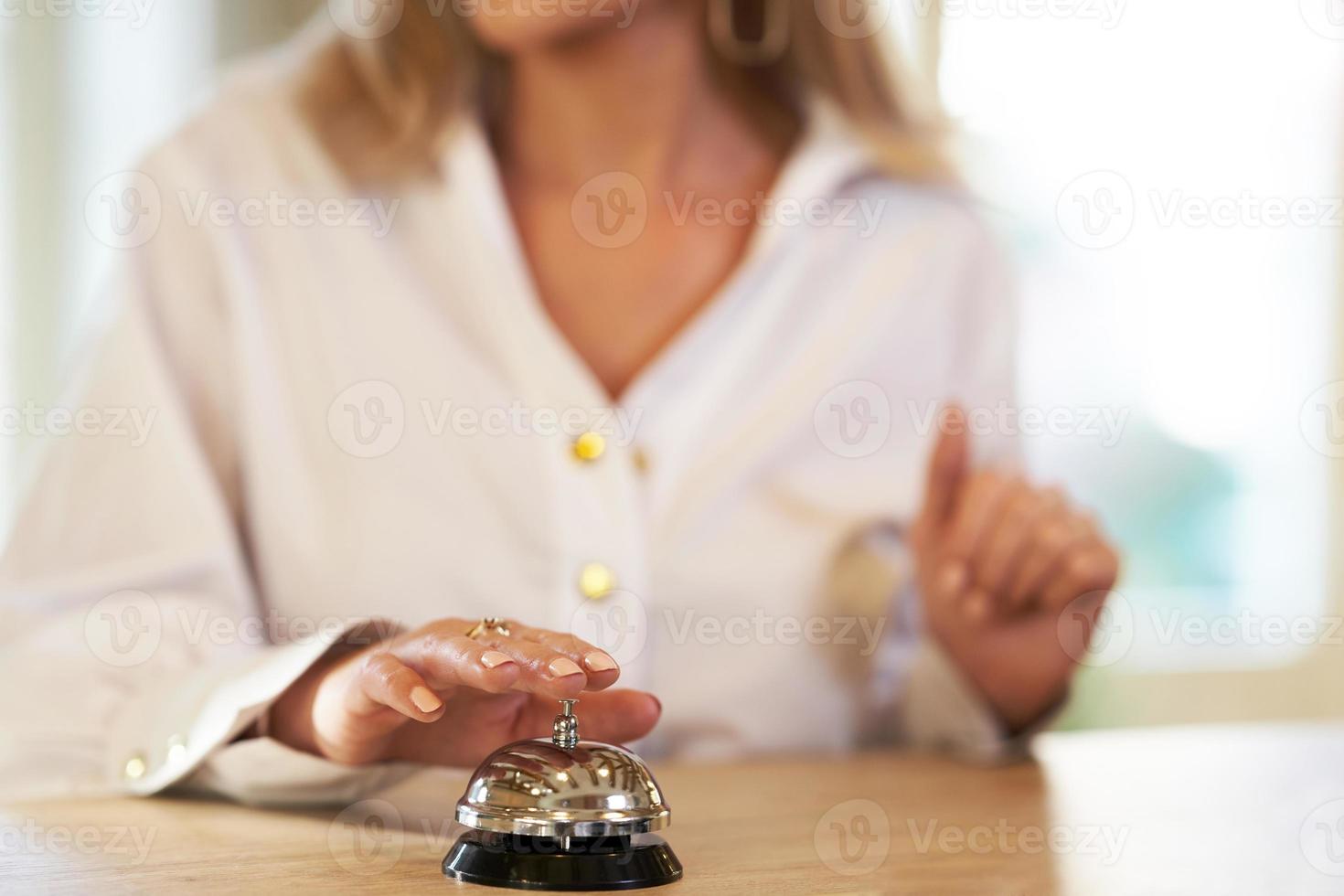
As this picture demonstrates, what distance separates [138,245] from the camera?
1126 mm

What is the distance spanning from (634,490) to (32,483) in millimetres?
470

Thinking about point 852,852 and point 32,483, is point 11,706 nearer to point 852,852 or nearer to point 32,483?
point 32,483

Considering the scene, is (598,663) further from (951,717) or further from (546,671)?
(951,717)

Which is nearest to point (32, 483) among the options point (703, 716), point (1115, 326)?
point (703, 716)

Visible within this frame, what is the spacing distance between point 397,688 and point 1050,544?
23.1 inches

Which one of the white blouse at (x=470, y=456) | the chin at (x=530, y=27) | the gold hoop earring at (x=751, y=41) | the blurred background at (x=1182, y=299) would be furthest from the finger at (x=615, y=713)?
the blurred background at (x=1182, y=299)

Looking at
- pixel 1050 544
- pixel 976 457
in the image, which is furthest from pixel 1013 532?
pixel 976 457

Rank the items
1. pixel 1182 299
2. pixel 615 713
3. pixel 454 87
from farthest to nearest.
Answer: pixel 1182 299 < pixel 454 87 < pixel 615 713

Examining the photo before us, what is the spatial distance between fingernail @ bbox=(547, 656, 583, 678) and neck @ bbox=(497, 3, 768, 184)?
847 mm

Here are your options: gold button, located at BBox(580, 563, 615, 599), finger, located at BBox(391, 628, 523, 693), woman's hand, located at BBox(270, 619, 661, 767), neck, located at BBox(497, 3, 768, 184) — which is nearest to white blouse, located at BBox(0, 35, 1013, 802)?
gold button, located at BBox(580, 563, 615, 599)

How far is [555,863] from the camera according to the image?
551 millimetres

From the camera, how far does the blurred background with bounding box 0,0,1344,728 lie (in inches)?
96.3

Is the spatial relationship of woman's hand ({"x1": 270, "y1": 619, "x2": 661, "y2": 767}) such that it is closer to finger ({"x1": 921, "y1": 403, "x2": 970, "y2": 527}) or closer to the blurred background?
finger ({"x1": 921, "y1": 403, "x2": 970, "y2": 527})

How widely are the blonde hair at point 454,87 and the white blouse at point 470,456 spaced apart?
0.12 ft
